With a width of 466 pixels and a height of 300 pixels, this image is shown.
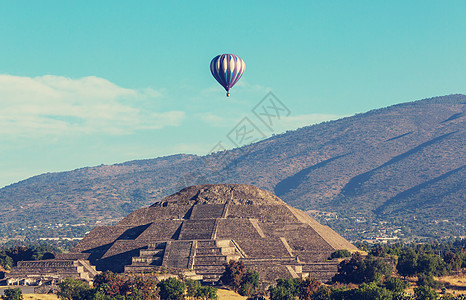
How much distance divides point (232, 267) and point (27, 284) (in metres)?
24.0

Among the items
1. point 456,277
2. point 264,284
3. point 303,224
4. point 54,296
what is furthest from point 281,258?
point 54,296

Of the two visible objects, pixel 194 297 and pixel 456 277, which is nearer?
pixel 194 297

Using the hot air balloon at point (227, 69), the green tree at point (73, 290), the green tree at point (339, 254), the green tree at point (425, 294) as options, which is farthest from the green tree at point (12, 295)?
the hot air balloon at point (227, 69)

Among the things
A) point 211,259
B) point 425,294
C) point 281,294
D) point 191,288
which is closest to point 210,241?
point 211,259

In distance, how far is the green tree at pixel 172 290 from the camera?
73938 millimetres

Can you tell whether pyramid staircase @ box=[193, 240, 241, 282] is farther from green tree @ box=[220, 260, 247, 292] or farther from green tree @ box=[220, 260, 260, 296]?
green tree @ box=[220, 260, 260, 296]

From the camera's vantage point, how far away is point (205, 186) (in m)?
119

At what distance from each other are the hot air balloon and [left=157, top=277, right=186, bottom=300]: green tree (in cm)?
4401

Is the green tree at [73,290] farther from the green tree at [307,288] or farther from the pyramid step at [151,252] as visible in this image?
the green tree at [307,288]

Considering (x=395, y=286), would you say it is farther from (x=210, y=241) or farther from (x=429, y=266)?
(x=210, y=241)

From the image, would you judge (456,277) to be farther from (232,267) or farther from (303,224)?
(232,267)

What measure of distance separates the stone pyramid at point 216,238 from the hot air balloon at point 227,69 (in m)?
16.6

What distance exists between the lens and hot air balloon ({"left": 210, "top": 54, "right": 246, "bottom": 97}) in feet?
370

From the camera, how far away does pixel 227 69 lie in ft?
370
